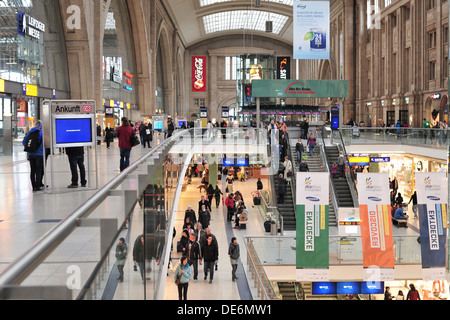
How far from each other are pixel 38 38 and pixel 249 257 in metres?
15.3

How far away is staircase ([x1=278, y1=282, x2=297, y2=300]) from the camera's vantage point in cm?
1742

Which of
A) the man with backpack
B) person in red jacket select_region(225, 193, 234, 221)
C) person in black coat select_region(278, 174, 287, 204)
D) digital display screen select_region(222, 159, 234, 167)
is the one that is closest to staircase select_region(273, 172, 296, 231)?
person in black coat select_region(278, 174, 287, 204)

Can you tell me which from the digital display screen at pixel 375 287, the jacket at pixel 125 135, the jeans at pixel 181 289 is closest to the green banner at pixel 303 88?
the digital display screen at pixel 375 287

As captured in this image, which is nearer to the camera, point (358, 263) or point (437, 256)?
point (437, 256)

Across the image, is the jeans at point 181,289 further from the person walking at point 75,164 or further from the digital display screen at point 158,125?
the digital display screen at point 158,125

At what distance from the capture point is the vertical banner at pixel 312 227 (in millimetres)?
13484

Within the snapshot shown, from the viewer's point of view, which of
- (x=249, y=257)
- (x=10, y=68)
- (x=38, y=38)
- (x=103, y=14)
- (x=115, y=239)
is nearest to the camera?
(x=115, y=239)

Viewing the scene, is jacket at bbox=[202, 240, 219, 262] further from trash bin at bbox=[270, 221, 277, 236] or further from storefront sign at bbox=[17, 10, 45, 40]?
storefront sign at bbox=[17, 10, 45, 40]

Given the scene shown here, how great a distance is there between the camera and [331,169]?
24906 mm

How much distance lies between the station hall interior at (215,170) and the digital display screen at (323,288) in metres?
0.05

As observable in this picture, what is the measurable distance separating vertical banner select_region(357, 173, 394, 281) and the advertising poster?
13.0 m

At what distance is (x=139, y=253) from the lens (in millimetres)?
3074
